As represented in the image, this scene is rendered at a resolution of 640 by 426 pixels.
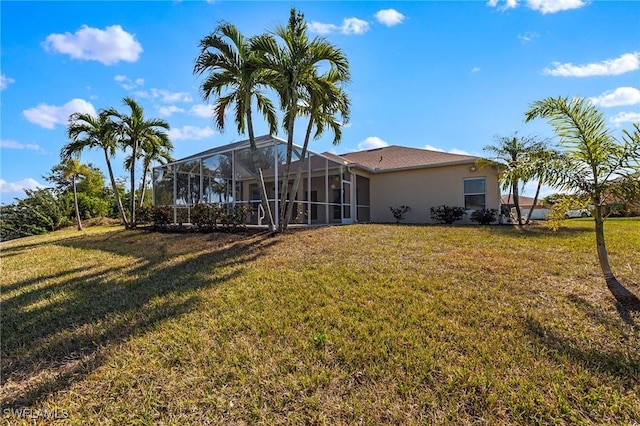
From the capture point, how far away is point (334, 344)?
3270 millimetres

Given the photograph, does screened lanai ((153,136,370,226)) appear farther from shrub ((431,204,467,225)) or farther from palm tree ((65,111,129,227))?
shrub ((431,204,467,225))

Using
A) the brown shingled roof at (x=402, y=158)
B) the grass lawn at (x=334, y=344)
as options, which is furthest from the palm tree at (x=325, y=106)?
the brown shingled roof at (x=402, y=158)

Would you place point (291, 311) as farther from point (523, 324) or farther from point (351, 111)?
point (351, 111)

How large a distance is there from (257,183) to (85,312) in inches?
315

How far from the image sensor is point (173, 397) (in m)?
2.69

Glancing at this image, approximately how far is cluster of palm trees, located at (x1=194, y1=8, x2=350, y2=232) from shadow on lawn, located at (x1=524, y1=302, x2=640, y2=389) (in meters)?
7.17

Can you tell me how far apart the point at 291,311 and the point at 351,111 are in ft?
25.5

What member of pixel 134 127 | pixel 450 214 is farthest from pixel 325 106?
pixel 134 127

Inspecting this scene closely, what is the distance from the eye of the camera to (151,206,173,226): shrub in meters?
14.4

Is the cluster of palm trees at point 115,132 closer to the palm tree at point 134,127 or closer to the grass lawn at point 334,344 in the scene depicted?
the palm tree at point 134,127

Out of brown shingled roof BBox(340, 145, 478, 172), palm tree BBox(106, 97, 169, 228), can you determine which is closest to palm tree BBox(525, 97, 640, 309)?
brown shingled roof BBox(340, 145, 478, 172)

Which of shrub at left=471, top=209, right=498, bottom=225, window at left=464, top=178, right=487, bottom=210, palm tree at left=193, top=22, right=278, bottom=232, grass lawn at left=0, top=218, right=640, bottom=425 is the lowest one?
grass lawn at left=0, top=218, right=640, bottom=425

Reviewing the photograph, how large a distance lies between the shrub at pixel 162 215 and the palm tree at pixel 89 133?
2.64m

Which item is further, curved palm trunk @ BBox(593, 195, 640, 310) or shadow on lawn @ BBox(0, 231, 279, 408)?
curved palm trunk @ BBox(593, 195, 640, 310)
